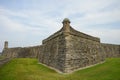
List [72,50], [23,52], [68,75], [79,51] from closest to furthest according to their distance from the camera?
[68,75]
[72,50]
[79,51]
[23,52]

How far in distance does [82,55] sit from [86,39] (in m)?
3.19

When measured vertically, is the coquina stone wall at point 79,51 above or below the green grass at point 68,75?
above

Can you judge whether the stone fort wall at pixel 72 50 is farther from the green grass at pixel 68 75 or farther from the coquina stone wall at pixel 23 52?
the coquina stone wall at pixel 23 52

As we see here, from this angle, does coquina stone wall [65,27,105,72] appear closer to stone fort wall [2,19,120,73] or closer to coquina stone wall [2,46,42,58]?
stone fort wall [2,19,120,73]

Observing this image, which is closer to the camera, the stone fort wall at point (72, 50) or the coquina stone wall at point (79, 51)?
the stone fort wall at point (72, 50)

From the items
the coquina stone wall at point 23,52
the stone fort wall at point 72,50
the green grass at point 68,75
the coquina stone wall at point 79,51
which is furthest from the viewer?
the coquina stone wall at point 23,52

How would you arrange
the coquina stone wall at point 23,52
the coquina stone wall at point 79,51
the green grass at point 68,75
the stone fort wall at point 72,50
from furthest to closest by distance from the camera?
the coquina stone wall at point 23,52 < the coquina stone wall at point 79,51 < the stone fort wall at point 72,50 < the green grass at point 68,75

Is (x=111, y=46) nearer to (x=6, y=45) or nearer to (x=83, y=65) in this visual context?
(x=83, y=65)

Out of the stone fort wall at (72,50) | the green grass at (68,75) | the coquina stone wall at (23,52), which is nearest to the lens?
the green grass at (68,75)

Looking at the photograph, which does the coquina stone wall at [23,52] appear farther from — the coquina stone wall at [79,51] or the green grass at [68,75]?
the green grass at [68,75]

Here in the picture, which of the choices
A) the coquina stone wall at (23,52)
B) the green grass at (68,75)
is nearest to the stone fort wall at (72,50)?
the green grass at (68,75)

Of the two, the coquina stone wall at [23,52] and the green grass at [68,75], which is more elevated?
the coquina stone wall at [23,52]

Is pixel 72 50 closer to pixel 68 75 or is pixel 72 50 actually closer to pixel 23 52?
pixel 68 75

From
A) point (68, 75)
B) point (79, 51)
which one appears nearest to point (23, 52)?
point (79, 51)
